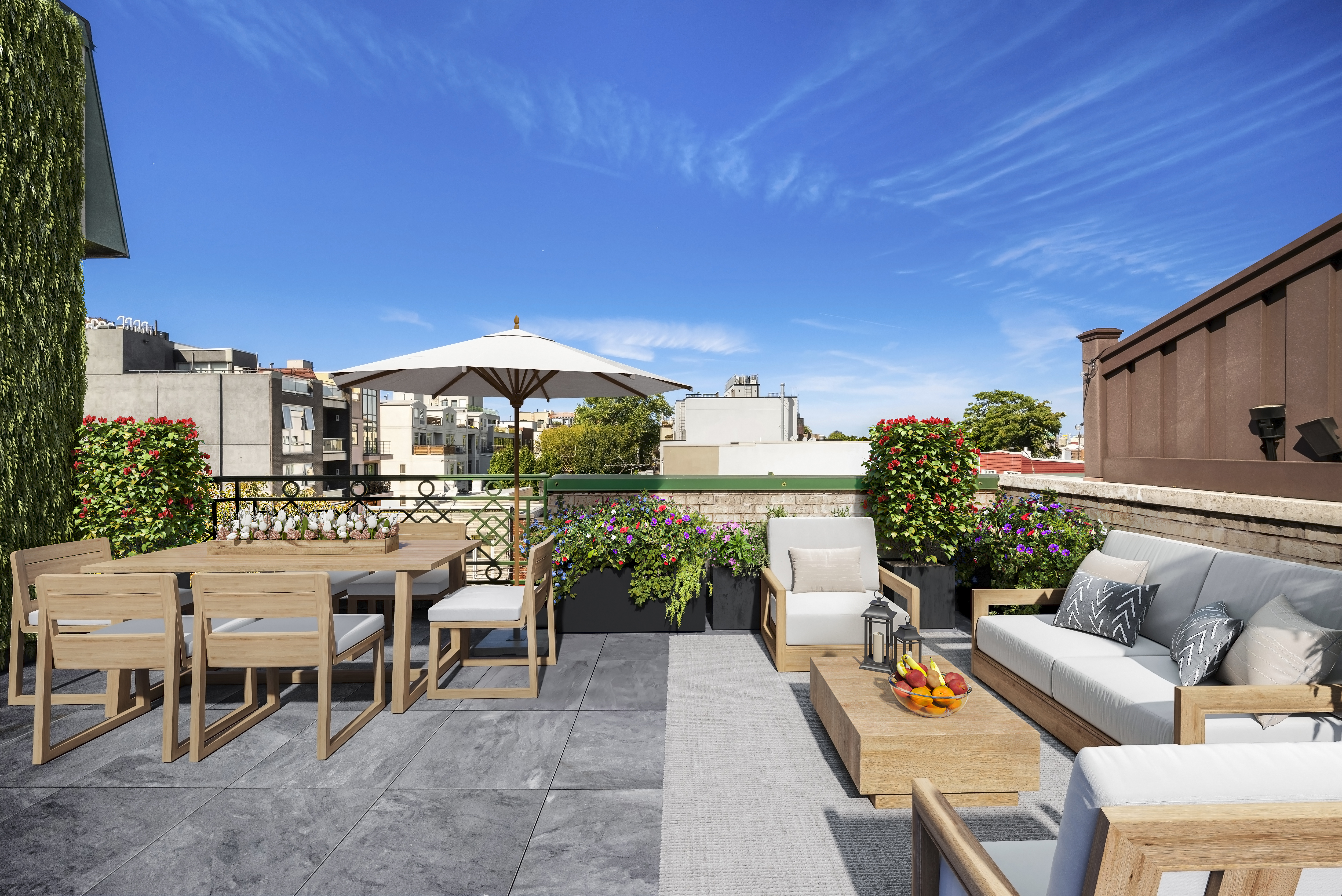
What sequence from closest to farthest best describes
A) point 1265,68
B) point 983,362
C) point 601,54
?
point 1265,68
point 601,54
point 983,362

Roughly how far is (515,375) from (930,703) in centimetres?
417

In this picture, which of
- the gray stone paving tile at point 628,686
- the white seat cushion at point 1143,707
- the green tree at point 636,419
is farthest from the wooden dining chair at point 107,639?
the green tree at point 636,419

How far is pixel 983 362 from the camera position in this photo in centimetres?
3994

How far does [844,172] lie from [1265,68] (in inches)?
571

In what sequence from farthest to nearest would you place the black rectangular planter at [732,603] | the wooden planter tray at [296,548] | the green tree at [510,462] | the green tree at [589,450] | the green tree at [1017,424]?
1. the green tree at [510,462]
2. the green tree at [589,450]
3. the green tree at [1017,424]
4. the black rectangular planter at [732,603]
5. the wooden planter tray at [296,548]

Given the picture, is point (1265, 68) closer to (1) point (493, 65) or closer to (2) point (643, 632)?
(2) point (643, 632)

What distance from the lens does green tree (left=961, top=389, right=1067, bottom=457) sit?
45562 mm

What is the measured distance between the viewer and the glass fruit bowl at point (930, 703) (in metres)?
2.85

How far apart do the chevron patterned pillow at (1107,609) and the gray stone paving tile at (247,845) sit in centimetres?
418

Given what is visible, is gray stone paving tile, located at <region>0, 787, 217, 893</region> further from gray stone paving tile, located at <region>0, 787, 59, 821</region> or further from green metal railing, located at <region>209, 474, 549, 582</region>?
green metal railing, located at <region>209, 474, 549, 582</region>

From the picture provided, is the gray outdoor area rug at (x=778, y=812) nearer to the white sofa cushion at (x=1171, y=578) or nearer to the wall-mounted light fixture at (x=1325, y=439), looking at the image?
the white sofa cushion at (x=1171, y=578)

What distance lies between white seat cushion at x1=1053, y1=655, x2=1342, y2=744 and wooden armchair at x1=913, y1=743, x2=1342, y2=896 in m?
1.39

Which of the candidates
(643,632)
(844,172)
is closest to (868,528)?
(643,632)

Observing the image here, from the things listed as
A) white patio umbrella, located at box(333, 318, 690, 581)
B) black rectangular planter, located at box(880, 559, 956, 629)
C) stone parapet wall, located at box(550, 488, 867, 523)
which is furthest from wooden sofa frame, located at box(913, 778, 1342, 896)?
stone parapet wall, located at box(550, 488, 867, 523)
